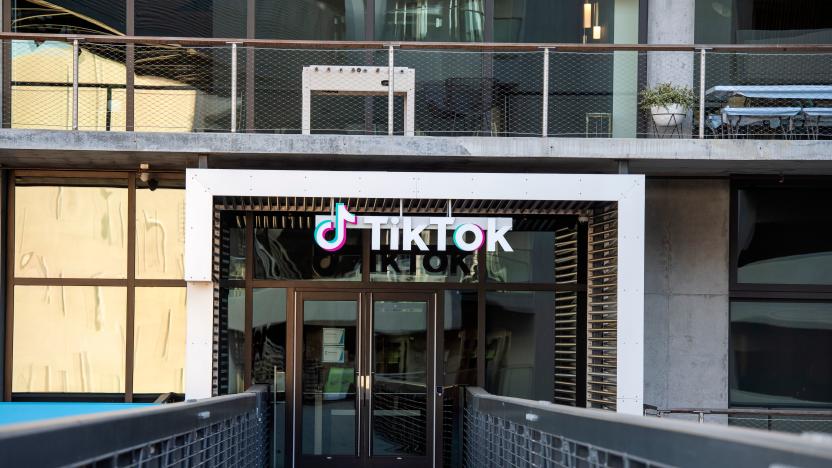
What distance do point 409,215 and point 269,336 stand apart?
2.31 metres

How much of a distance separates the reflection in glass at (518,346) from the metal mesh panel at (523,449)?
104 cm

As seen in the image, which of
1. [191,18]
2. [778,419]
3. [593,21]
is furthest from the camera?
[593,21]

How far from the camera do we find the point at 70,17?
41.3ft

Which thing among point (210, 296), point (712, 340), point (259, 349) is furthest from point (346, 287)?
point (712, 340)

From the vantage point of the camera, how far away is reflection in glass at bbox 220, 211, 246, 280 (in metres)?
12.2

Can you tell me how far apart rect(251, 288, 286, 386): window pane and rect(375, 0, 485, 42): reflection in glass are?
138 inches

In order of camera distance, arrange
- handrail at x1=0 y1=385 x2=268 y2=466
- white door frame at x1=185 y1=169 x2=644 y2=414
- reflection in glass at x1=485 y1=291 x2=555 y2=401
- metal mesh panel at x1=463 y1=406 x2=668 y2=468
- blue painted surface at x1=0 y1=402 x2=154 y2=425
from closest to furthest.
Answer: handrail at x1=0 y1=385 x2=268 y2=466 → metal mesh panel at x1=463 y1=406 x2=668 y2=468 → blue painted surface at x1=0 y1=402 x2=154 y2=425 → white door frame at x1=185 y1=169 x2=644 y2=414 → reflection in glass at x1=485 y1=291 x2=555 y2=401

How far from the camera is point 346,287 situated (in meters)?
12.4

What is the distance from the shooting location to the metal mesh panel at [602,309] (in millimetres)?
10969

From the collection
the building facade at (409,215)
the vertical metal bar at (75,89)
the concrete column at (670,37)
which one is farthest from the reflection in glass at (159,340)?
the concrete column at (670,37)

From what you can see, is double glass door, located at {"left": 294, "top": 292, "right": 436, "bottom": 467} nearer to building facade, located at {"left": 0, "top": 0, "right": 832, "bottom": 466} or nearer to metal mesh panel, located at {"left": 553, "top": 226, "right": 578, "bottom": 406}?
building facade, located at {"left": 0, "top": 0, "right": 832, "bottom": 466}

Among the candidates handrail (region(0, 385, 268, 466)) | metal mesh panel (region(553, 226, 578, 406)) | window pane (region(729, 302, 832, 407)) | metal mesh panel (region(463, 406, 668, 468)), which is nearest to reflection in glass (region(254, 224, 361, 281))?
metal mesh panel (region(463, 406, 668, 468))

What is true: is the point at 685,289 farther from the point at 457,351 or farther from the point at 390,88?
the point at 390,88

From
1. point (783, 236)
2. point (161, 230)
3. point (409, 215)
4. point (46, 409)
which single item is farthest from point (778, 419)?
point (46, 409)
